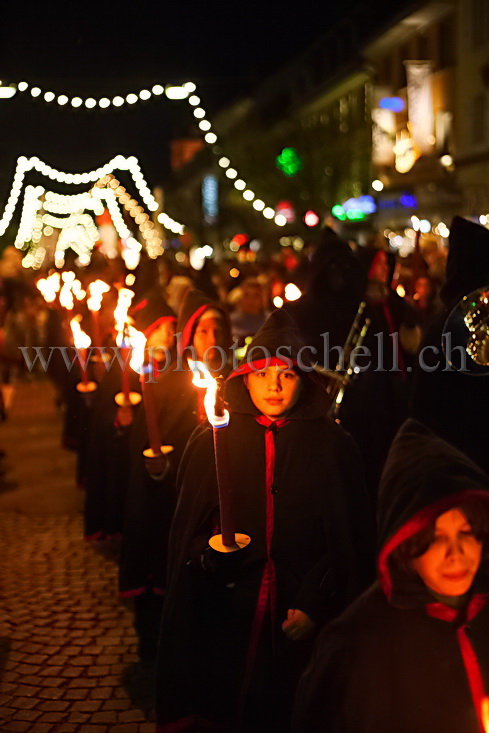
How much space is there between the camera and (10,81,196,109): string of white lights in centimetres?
1196

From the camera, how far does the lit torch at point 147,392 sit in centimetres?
460

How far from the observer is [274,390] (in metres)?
4.10

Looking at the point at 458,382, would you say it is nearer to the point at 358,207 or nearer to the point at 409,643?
the point at 409,643

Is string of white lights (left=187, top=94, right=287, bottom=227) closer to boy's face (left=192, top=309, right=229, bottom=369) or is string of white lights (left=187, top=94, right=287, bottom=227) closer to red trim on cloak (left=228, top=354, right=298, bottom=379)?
boy's face (left=192, top=309, right=229, bottom=369)

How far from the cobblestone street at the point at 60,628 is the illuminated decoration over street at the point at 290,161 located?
3335cm

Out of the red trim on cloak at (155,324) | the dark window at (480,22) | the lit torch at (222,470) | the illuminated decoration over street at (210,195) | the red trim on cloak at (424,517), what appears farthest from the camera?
the illuminated decoration over street at (210,195)

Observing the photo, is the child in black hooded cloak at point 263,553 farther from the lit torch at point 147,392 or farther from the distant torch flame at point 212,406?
the distant torch flame at point 212,406

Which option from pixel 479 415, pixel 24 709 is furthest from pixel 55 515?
pixel 479 415

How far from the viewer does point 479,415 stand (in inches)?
193

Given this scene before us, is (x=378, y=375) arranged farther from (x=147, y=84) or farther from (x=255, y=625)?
(x=147, y=84)

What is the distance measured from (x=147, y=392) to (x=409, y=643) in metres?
2.19

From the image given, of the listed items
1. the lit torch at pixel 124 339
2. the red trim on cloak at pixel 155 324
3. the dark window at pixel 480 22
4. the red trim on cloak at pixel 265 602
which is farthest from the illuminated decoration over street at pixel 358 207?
the red trim on cloak at pixel 265 602

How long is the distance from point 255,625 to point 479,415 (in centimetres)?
167

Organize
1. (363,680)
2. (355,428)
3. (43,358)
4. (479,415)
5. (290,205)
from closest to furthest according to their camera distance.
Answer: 1. (363,680)
2. (479,415)
3. (355,428)
4. (43,358)
5. (290,205)
